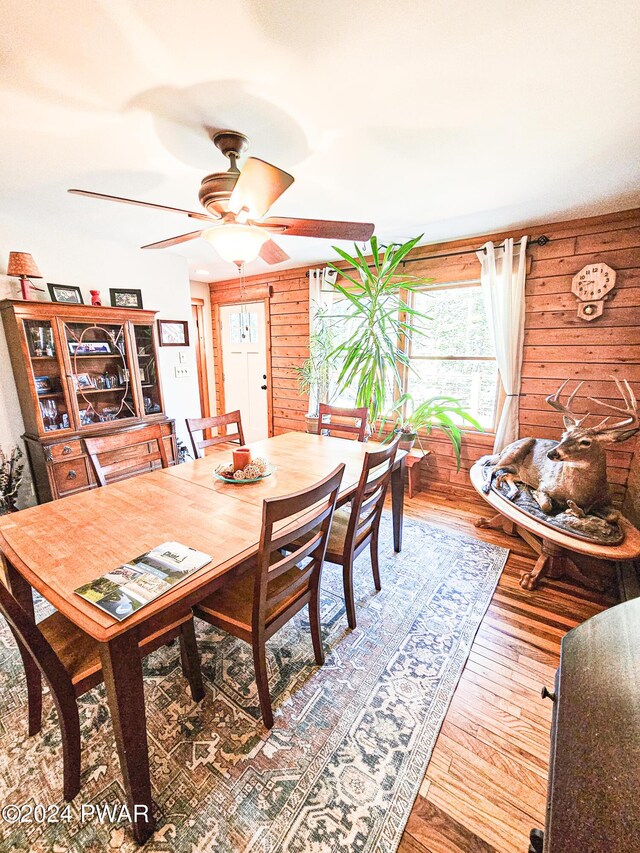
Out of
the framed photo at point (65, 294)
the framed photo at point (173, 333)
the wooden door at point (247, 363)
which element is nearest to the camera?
the framed photo at point (65, 294)

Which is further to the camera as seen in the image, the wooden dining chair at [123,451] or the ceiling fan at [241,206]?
the wooden dining chair at [123,451]

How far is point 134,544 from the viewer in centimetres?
119

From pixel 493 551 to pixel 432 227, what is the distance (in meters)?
2.60

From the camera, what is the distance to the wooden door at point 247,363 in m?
4.69

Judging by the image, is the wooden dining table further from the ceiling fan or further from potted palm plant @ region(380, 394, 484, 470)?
potted palm plant @ region(380, 394, 484, 470)

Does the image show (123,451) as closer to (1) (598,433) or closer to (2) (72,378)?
(2) (72,378)

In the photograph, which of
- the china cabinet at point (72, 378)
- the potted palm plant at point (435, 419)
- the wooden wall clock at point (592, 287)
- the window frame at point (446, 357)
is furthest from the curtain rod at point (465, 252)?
the china cabinet at point (72, 378)

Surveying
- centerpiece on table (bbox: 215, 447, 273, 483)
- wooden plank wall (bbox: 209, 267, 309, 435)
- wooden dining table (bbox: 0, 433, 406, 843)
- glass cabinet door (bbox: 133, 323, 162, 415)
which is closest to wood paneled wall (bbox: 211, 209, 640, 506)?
wooden plank wall (bbox: 209, 267, 309, 435)

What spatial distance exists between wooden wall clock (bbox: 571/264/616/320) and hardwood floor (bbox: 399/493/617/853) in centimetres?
196

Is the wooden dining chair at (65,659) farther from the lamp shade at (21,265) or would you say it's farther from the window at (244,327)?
the window at (244,327)

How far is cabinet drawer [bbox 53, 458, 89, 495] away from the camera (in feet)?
8.47

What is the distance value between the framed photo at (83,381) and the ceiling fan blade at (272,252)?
1.88 metres

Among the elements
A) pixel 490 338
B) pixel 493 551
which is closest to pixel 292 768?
pixel 493 551

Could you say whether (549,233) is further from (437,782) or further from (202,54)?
(437,782)
